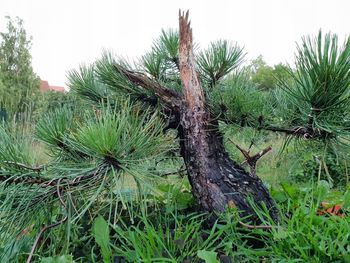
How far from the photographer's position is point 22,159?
0.74m

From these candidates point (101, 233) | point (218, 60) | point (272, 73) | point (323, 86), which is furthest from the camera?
point (218, 60)

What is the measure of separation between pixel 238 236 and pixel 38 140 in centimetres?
55

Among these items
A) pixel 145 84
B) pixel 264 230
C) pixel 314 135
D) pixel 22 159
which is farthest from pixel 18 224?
pixel 314 135

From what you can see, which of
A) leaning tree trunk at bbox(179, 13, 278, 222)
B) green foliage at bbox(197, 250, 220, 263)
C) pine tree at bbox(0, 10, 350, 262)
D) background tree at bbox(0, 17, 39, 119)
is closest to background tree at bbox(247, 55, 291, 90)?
pine tree at bbox(0, 10, 350, 262)

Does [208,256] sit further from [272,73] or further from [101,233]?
[272,73]

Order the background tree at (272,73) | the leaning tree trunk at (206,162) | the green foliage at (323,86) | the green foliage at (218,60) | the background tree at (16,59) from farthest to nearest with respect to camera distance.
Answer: the background tree at (16,59), the green foliage at (218,60), the leaning tree trunk at (206,162), the background tree at (272,73), the green foliage at (323,86)

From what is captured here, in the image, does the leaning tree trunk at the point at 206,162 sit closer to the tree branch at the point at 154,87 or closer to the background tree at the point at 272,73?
the tree branch at the point at 154,87

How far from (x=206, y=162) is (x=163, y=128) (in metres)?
0.15

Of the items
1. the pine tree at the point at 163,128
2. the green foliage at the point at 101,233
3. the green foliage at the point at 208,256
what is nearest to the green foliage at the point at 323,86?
the pine tree at the point at 163,128

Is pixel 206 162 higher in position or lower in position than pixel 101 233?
higher

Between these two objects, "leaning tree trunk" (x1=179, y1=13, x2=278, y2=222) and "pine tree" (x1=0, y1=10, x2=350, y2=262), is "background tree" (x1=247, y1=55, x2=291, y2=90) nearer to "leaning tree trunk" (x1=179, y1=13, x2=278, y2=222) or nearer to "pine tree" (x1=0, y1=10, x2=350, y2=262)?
"pine tree" (x1=0, y1=10, x2=350, y2=262)

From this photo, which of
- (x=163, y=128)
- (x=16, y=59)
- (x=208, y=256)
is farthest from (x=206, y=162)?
(x=16, y=59)

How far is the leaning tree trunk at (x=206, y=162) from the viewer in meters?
0.86

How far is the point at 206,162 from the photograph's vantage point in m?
0.88
